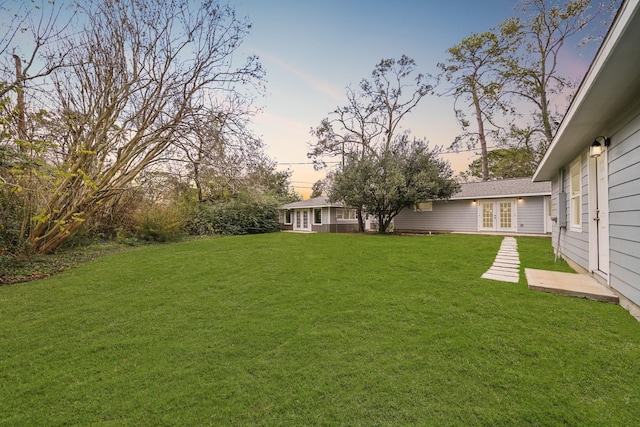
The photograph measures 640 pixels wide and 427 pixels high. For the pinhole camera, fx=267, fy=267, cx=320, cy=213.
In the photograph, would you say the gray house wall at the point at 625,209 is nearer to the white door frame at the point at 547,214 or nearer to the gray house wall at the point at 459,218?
the white door frame at the point at 547,214

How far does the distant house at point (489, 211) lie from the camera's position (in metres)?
12.4

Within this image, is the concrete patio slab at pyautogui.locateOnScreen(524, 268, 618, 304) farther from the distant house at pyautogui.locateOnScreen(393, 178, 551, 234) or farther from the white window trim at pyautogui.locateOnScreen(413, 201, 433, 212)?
the white window trim at pyautogui.locateOnScreen(413, 201, 433, 212)

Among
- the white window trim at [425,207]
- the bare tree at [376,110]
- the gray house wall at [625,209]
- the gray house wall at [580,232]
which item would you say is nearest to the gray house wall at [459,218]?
the white window trim at [425,207]

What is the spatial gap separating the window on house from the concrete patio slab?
4.20 feet

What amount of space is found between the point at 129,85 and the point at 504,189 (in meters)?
16.0

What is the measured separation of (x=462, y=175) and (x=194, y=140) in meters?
24.8

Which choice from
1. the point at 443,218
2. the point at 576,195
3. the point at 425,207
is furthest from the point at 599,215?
the point at 425,207

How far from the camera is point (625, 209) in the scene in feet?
10.4

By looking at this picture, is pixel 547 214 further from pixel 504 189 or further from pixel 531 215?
pixel 504 189

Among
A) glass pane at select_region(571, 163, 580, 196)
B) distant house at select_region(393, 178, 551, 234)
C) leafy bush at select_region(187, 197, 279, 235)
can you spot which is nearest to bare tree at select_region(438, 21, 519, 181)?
distant house at select_region(393, 178, 551, 234)

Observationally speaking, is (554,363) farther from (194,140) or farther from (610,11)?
(610,11)

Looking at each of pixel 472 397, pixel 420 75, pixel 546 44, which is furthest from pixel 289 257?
pixel 546 44

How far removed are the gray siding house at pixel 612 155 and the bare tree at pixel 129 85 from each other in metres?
8.19

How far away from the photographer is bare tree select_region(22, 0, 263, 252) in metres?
7.05
